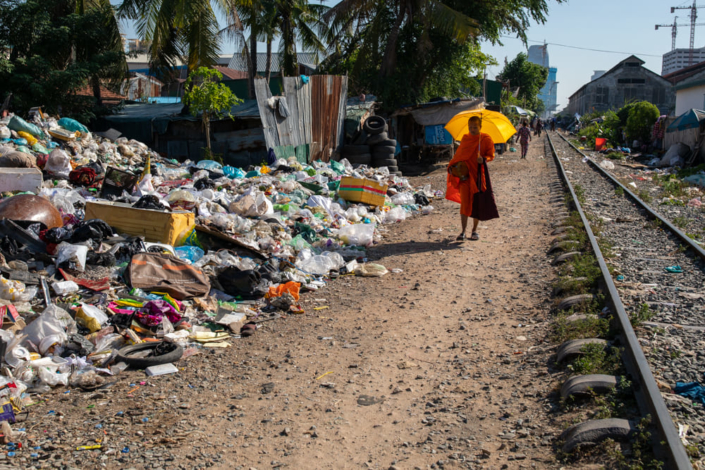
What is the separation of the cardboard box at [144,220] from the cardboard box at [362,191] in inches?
148

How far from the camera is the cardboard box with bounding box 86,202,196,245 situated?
21.3 ft

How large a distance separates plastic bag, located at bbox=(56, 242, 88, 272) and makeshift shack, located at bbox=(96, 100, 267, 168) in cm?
813

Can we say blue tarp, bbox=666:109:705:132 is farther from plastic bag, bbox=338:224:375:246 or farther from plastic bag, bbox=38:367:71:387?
plastic bag, bbox=38:367:71:387

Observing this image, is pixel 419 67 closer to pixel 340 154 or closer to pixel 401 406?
pixel 340 154

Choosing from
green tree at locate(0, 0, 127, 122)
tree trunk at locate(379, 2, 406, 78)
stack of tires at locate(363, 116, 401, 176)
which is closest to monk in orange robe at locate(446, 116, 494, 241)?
stack of tires at locate(363, 116, 401, 176)

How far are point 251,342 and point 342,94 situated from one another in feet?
41.1

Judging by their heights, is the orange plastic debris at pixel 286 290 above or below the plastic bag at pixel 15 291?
below

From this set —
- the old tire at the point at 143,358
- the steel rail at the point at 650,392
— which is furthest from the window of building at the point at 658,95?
the old tire at the point at 143,358

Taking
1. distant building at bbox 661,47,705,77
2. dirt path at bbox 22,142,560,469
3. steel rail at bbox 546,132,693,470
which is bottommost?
dirt path at bbox 22,142,560,469

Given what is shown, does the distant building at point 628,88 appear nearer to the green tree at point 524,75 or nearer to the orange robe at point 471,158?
the green tree at point 524,75

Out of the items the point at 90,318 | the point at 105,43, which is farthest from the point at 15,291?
the point at 105,43

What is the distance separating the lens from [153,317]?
15.8ft

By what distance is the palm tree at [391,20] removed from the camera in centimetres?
1769

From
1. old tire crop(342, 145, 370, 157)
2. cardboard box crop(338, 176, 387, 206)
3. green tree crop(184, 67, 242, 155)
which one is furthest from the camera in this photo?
old tire crop(342, 145, 370, 157)
